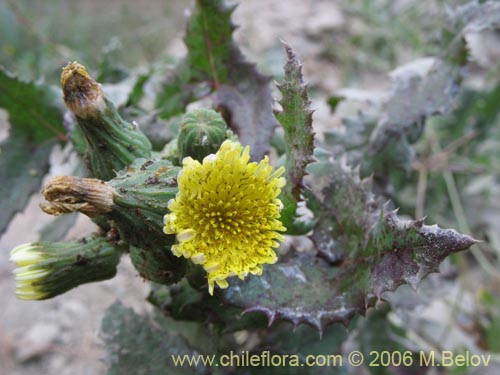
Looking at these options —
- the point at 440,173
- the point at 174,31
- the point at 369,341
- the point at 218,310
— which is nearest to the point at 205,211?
the point at 218,310

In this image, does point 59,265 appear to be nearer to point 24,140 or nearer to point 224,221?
point 224,221

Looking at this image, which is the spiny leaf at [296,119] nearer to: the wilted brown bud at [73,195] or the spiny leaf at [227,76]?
the spiny leaf at [227,76]

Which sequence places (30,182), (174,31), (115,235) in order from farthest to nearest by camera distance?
(174,31), (30,182), (115,235)

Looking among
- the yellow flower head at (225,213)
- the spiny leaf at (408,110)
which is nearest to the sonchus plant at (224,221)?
the yellow flower head at (225,213)

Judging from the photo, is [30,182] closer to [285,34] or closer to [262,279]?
[262,279]

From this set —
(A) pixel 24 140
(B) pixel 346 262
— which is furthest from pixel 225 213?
(A) pixel 24 140

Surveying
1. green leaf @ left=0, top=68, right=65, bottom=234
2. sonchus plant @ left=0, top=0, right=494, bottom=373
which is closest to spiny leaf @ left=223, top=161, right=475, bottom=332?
sonchus plant @ left=0, top=0, right=494, bottom=373

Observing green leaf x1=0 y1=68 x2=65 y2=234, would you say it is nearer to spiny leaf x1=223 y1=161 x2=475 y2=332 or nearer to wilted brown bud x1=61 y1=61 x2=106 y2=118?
wilted brown bud x1=61 y1=61 x2=106 y2=118
